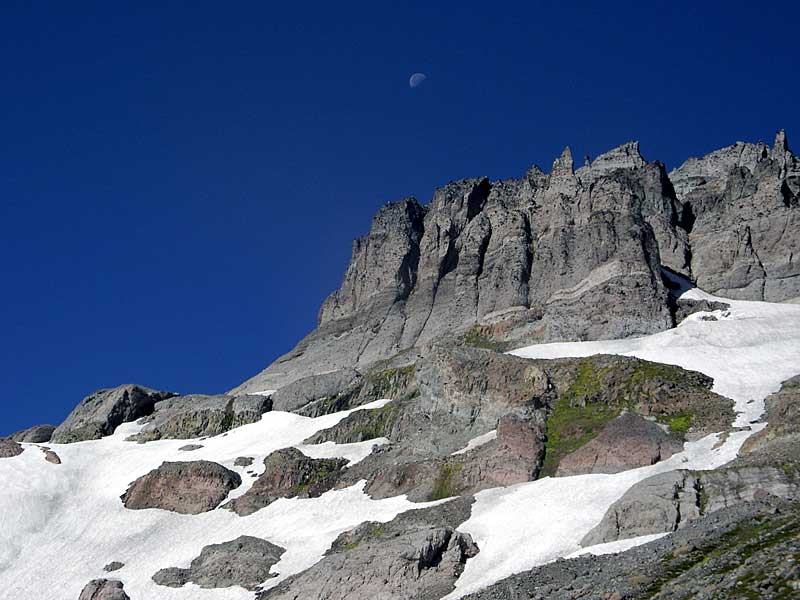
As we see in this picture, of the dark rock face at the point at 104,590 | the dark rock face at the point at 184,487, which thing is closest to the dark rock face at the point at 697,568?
the dark rock face at the point at 104,590

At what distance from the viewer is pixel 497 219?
384 ft

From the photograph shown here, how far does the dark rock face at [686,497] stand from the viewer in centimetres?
3691

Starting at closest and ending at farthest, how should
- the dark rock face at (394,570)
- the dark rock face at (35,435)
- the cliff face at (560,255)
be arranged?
the dark rock face at (394,570) → the cliff face at (560,255) → the dark rock face at (35,435)

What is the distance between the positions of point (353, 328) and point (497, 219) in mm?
25134

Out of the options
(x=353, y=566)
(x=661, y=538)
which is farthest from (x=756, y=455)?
(x=353, y=566)

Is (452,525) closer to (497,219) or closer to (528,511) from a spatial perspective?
(528,511)

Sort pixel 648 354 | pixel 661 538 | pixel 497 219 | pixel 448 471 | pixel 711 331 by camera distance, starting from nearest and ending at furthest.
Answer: pixel 661 538, pixel 448 471, pixel 648 354, pixel 711 331, pixel 497 219

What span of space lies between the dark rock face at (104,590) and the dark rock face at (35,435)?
173 feet

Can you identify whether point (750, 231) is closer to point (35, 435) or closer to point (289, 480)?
point (289, 480)

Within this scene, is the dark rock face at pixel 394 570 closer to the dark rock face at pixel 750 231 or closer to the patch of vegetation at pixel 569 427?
the patch of vegetation at pixel 569 427

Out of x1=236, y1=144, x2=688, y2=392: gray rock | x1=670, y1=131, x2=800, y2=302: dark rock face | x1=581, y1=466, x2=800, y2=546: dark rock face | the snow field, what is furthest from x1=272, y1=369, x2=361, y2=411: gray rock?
x1=581, y1=466, x2=800, y2=546: dark rock face

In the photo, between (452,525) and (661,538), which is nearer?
(661,538)

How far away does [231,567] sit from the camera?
5466 cm

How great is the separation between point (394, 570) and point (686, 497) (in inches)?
570
